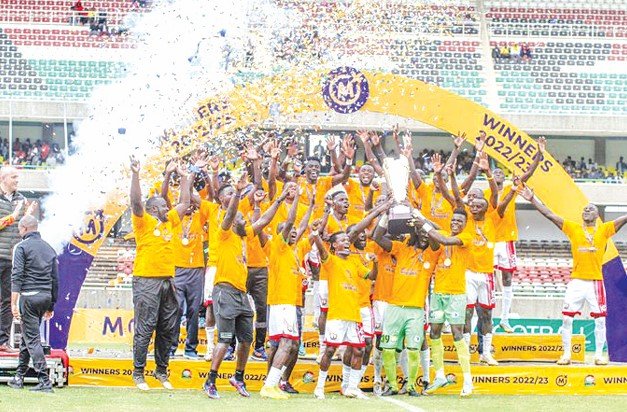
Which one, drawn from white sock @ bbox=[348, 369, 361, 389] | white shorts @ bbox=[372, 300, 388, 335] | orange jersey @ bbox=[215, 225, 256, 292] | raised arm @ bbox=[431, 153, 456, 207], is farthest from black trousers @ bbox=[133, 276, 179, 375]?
raised arm @ bbox=[431, 153, 456, 207]

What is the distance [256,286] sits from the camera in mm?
16469

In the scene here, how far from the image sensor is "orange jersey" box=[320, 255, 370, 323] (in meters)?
15.0

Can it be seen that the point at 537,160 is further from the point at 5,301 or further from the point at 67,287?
the point at 5,301

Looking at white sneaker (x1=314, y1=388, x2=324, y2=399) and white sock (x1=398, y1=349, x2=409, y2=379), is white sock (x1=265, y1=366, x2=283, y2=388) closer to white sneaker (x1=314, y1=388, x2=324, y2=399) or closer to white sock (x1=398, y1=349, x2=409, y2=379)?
white sneaker (x1=314, y1=388, x2=324, y2=399)

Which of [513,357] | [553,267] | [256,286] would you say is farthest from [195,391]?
[553,267]

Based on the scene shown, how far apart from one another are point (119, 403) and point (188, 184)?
284 cm

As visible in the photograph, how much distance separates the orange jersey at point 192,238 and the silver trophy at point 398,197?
2.52 meters

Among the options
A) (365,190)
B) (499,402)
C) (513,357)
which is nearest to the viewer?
(499,402)

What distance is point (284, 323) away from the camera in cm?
1506

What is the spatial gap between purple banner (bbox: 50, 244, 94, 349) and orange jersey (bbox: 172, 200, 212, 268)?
1889 millimetres

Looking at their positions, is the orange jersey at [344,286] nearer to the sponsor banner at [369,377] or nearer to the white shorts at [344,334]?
the white shorts at [344,334]

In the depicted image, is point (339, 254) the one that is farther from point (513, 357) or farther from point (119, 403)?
point (513, 357)

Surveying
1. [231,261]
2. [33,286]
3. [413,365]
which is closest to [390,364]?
[413,365]

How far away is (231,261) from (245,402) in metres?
1.61
